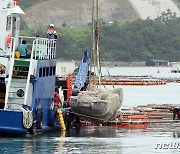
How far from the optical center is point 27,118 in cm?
4444

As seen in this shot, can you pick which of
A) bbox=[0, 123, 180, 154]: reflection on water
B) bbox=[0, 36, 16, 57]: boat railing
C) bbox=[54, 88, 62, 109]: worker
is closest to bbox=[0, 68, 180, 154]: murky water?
bbox=[0, 123, 180, 154]: reflection on water

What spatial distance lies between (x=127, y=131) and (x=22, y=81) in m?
9.25

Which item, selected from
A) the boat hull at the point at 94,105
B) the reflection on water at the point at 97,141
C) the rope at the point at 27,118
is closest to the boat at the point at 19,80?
the rope at the point at 27,118

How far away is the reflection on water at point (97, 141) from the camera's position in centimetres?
4309

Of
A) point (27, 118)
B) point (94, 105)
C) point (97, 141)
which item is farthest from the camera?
point (94, 105)

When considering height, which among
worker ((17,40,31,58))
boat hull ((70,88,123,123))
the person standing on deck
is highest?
the person standing on deck

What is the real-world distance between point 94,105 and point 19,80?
556 cm

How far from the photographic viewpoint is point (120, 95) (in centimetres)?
5603

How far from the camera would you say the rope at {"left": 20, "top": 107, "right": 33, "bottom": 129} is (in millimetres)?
44344

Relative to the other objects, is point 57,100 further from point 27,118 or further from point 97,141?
point 27,118

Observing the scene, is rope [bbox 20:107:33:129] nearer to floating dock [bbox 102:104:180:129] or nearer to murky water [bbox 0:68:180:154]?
murky water [bbox 0:68:180:154]

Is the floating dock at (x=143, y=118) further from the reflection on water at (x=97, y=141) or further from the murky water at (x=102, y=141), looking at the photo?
the reflection on water at (x=97, y=141)

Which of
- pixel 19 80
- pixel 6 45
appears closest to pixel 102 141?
pixel 19 80

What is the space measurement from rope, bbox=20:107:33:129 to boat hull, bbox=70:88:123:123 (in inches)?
232
